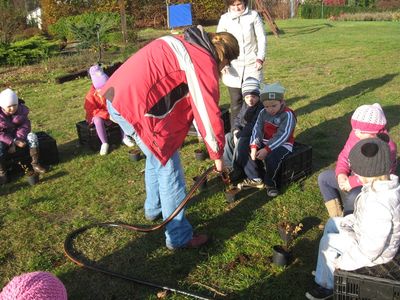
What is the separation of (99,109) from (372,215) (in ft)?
15.4

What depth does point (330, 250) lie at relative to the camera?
288 cm

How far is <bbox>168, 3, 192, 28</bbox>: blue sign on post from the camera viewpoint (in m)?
17.5

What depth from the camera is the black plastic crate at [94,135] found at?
→ 20.5 feet

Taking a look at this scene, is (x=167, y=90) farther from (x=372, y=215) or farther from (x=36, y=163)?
(x=36, y=163)

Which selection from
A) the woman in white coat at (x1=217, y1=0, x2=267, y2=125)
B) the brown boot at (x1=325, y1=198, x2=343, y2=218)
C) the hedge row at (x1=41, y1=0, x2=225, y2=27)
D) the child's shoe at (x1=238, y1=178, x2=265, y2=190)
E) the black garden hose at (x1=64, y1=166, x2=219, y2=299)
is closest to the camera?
the black garden hose at (x1=64, y1=166, x2=219, y2=299)

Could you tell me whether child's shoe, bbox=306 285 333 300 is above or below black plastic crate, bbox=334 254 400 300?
below

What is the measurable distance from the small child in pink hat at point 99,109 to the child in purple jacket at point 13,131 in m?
0.92

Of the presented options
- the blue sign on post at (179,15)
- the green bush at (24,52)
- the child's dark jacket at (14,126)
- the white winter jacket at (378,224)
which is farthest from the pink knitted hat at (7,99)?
the blue sign on post at (179,15)

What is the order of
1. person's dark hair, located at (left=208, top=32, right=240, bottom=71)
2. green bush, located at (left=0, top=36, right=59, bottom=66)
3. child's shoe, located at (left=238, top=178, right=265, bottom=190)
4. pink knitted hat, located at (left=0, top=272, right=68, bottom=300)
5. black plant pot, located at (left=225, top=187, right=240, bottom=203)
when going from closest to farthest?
pink knitted hat, located at (left=0, top=272, right=68, bottom=300) < person's dark hair, located at (left=208, top=32, right=240, bottom=71) < black plant pot, located at (left=225, top=187, right=240, bottom=203) < child's shoe, located at (left=238, top=178, right=265, bottom=190) < green bush, located at (left=0, top=36, right=59, bottom=66)

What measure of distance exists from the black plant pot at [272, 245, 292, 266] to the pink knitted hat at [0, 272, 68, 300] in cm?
185

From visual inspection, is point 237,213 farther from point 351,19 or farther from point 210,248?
point 351,19

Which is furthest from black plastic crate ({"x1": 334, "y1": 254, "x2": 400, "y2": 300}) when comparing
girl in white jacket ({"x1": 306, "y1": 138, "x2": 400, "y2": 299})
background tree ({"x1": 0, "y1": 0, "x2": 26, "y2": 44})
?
background tree ({"x1": 0, "y1": 0, "x2": 26, "y2": 44})

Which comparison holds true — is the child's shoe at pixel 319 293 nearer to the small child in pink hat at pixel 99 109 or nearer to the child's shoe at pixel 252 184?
the child's shoe at pixel 252 184

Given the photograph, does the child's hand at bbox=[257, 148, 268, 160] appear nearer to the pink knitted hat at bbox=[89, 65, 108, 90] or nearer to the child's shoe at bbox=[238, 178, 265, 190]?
the child's shoe at bbox=[238, 178, 265, 190]
